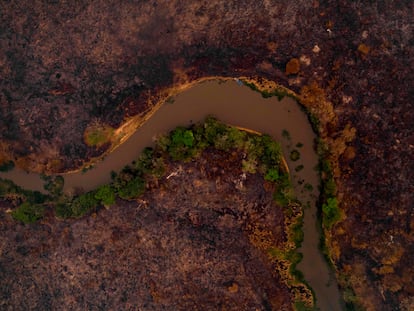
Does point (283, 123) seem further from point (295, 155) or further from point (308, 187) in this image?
point (308, 187)

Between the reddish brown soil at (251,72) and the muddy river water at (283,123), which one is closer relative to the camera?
the reddish brown soil at (251,72)

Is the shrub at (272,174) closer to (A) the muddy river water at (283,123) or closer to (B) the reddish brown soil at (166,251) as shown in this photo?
(B) the reddish brown soil at (166,251)

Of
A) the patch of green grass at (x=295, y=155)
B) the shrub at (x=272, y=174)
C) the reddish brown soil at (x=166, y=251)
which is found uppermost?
the patch of green grass at (x=295, y=155)

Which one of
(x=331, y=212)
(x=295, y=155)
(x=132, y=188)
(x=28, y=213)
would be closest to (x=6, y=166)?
(x=28, y=213)

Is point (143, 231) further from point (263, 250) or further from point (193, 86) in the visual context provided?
point (193, 86)

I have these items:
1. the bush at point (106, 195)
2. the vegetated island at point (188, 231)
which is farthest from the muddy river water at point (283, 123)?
the bush at point (106, 195)

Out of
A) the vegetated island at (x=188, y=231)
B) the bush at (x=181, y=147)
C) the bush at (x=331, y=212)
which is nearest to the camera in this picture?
the bush at (x=331, y=212)

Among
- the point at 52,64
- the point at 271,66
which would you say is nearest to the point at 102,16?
the point at 52,64
